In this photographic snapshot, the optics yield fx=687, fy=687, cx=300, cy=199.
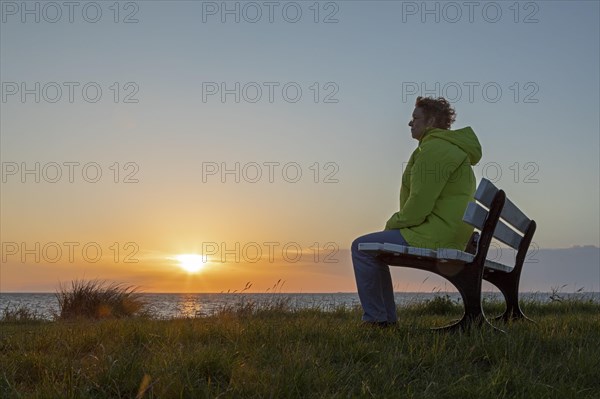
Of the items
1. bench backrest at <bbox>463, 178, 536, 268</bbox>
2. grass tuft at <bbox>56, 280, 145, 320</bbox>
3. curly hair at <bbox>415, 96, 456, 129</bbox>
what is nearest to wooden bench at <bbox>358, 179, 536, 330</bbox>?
bench backrest at <bbox>463, 178, 536, 268</bbox>

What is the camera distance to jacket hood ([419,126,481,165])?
6.12 meters

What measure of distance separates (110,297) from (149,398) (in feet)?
33.0

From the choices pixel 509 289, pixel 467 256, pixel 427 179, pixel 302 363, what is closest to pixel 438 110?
pixel 427 179

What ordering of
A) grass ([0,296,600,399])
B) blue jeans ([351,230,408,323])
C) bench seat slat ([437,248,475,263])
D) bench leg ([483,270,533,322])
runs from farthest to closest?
bench leg ([483,270,533,322])
blue jeans ([351,230,408,323])
bench seat slat ([437,248,475,263])
grass ([0,296,600,399])

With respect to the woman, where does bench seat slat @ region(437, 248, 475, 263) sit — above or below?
below

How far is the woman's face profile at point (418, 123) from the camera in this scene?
6.33 meters

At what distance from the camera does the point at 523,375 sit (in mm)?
3924

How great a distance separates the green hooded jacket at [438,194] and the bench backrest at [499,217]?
22 centimetres

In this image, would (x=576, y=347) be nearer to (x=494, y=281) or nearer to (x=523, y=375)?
(x=523, y=375)

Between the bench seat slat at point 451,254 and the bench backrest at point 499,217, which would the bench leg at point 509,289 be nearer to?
the bench backrest at point 499,217

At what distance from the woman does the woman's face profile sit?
0.06 m

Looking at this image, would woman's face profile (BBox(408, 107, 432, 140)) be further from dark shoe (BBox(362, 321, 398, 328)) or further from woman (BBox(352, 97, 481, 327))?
dark shoe (BBox(362, 321, 398, 328))

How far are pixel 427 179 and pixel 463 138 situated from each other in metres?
0.63

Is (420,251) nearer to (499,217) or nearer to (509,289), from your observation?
(499,217)
